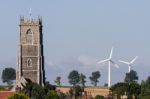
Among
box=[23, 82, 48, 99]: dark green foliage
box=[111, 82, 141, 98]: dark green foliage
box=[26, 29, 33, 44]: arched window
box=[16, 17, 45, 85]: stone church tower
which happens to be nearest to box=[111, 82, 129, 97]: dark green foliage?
box=[111, 82, 141, 98]: dark green foliage

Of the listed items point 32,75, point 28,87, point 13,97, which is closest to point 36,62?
point 32,75

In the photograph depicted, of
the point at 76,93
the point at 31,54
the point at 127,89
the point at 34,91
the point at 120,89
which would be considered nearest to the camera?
the point at 34,91

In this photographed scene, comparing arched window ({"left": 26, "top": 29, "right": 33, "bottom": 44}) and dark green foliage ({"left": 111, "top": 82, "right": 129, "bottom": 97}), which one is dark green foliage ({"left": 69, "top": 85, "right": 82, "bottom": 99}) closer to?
dark green foliage ({"left": 111, "top": 82, "right": 129, "bottom": 97})

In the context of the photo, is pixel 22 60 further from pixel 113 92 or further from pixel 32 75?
pixel 113 92

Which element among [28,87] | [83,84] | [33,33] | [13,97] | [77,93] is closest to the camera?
[13,97]

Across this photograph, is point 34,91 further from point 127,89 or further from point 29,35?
point 29,35

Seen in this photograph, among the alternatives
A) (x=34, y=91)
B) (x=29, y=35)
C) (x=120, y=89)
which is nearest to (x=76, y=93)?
(x=120, y=89)

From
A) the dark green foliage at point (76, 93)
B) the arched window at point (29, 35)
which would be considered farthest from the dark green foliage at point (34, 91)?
the arched window at point (29, 35)

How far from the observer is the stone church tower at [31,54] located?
162250 mm

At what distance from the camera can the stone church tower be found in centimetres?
16225

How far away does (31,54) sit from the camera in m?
164

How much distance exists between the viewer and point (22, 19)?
170 metres

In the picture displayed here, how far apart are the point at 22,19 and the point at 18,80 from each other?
14.9 m

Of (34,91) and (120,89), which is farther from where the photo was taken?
(120,89)
